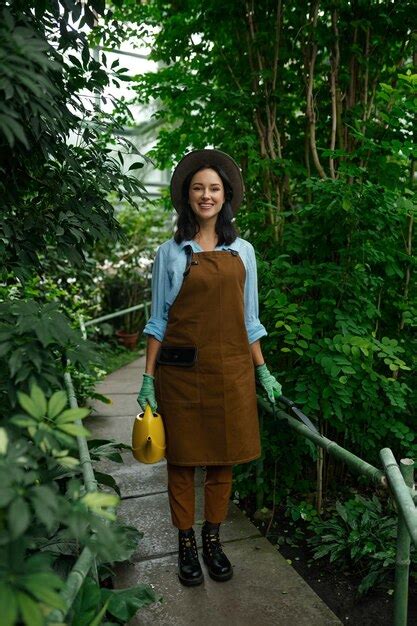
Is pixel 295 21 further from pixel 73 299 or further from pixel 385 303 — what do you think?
pixel 73 299

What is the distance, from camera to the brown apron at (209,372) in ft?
7.70

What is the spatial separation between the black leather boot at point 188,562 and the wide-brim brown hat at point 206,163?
4.69 ft

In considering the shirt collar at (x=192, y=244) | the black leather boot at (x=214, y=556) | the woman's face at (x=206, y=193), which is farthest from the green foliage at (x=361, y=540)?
the woman's face at (x=206, y=193)

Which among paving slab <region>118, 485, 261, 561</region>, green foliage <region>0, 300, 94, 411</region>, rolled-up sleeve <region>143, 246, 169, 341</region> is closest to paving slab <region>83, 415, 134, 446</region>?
paving slab <region>118, 485, 261, 561</region>

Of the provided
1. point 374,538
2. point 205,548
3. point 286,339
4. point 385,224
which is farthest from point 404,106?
point 205,548

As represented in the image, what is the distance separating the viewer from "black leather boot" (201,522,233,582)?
242 centimetres

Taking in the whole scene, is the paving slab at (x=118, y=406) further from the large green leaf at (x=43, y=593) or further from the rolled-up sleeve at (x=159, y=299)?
the large green leaf at (x=43, y=593)

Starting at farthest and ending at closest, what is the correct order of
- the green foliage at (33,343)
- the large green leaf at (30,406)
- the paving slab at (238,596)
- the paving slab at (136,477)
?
the paving slab at (136,477) < the paving slab at (238,596) < the green foliage at (33,343) < the large green leaf at (30,406)

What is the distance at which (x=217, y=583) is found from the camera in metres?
2.40

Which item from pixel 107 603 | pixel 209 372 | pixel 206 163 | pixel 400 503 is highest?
pixel 206 163

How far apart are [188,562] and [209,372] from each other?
0.81m

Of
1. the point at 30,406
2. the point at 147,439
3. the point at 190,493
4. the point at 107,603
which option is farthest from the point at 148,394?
the point at 30,406

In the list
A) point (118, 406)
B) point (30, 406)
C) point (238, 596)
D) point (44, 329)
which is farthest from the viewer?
point (118, 406)

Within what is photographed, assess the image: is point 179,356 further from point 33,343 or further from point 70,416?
point 70,416
